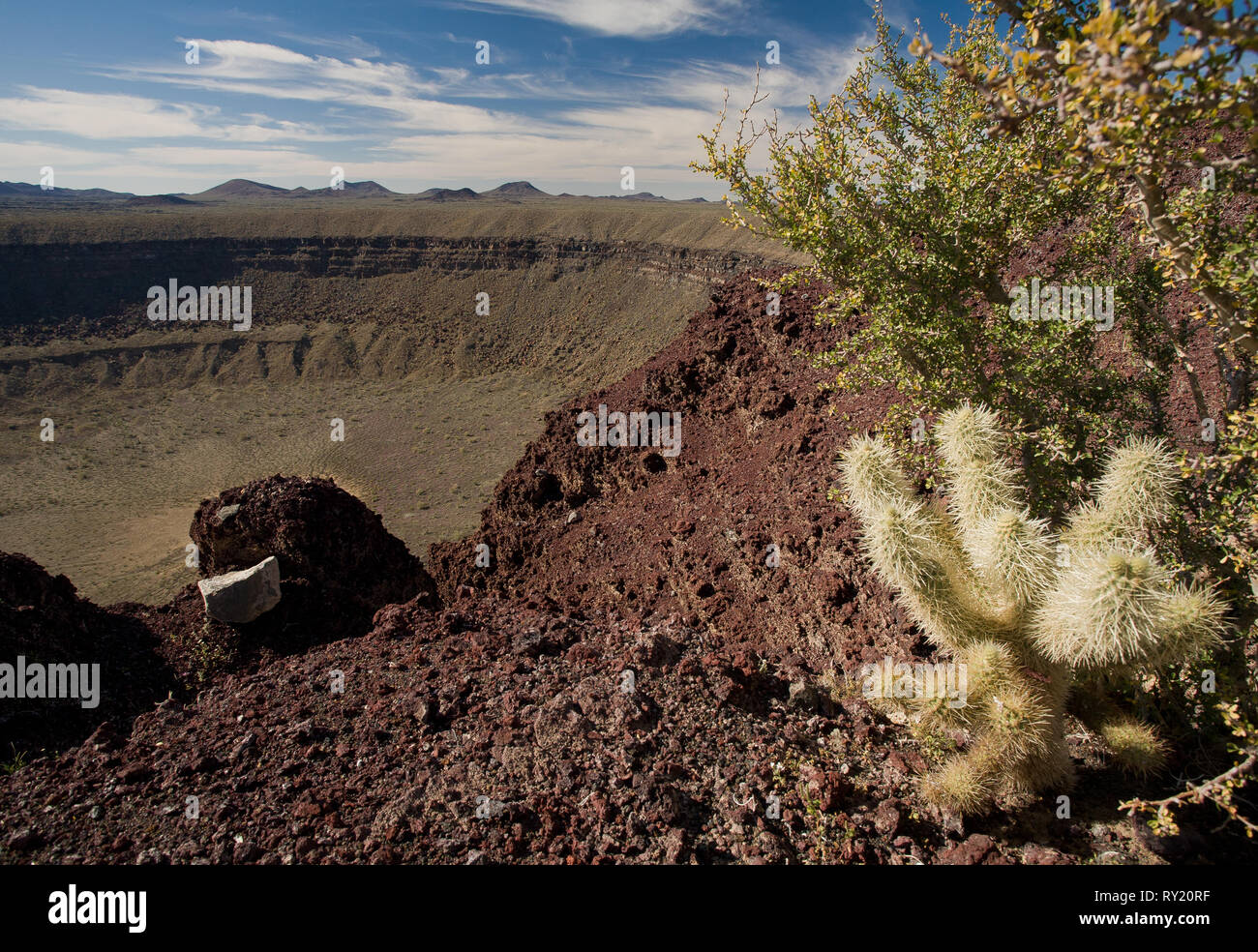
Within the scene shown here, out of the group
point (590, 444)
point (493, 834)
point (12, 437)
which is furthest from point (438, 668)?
point (12, 437)

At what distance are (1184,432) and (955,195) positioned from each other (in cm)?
443

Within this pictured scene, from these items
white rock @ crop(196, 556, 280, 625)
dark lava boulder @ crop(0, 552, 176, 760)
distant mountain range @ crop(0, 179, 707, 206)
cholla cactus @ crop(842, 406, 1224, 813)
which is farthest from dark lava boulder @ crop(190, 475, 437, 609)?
distant mountain range @ crop(0, 179, 707, 206)

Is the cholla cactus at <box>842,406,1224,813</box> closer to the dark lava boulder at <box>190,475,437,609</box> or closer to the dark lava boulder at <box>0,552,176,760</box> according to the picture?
the dark lava boulder at <box>190,475,437,609</box>

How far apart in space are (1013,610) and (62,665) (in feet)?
30.7

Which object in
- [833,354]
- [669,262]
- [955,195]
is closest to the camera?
[955,195]

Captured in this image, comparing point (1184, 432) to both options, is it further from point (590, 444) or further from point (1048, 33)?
point (590, 444)

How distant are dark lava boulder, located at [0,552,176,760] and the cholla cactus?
25.0 ft

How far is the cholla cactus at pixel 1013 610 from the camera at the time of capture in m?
3.73

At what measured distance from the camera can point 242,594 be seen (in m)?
8.31

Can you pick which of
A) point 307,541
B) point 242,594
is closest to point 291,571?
point 307,541

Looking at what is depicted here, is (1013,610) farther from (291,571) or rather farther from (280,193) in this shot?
(280,193)

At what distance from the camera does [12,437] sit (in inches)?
1380

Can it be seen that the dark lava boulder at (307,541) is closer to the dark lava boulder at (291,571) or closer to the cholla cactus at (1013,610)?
the dark lava boulder at (291,571)

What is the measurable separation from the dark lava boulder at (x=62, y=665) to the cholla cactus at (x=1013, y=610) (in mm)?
7607
